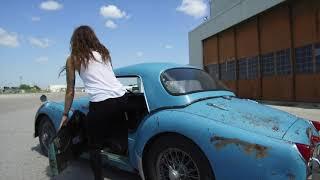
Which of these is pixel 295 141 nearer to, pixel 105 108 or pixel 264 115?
pixel 264 115

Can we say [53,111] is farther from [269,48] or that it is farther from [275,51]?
[269,48]

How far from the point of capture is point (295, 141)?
3.47m

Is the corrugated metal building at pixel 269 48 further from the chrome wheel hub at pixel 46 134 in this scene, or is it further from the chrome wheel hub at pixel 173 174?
the chrome wheel hub at pixel 173 174

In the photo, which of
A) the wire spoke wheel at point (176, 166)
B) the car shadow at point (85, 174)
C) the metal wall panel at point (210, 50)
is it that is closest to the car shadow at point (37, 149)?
the car shadow at point (85, 174)

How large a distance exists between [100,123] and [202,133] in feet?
3.43

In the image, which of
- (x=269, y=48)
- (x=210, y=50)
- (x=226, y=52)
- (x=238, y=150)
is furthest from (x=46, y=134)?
(x=210, y=50)

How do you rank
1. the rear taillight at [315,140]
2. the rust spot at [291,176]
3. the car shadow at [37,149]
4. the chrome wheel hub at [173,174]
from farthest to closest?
the car shadow at [37,149] → the chrome wheel hub at [173,174] → the rear taillight at [315,140] → the rust spot at [291,176]

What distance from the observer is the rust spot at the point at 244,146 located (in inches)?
133

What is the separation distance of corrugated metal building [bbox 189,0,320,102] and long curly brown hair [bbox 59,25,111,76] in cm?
1349

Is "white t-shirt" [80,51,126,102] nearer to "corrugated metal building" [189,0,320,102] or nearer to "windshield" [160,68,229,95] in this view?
"windshield" [160,68,229,95]

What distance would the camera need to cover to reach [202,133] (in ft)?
12.2

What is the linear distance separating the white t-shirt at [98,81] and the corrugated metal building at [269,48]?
13.5 m

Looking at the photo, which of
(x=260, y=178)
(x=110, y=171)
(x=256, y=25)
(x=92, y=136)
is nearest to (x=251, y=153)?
(x=260, y=178)

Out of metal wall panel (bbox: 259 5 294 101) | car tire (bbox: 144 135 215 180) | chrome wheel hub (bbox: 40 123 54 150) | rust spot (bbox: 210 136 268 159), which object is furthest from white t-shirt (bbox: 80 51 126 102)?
metal wall panel (bbox: 259 5 294 101)
